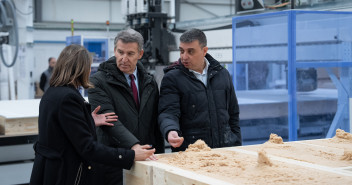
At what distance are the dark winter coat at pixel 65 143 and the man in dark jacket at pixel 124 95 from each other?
30 centimetres

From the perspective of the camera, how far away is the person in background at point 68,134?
2217 millimetres

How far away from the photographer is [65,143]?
2264 millimetres

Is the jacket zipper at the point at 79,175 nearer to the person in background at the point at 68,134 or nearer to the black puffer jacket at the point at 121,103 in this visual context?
the person in background at the point at 68,134

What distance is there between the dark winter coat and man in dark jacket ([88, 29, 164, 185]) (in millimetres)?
295

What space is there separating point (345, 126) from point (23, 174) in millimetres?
3210

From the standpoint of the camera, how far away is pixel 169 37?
6625 millimetres

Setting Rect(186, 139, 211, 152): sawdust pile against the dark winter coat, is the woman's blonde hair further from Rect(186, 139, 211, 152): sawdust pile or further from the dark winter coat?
Rect(186, 139, 211, 152): sawdust pile

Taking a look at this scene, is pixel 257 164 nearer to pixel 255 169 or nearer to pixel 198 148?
pixel 255 169

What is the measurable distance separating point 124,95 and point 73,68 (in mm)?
484

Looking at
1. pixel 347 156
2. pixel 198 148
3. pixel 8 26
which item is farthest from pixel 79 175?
pixel 8 26

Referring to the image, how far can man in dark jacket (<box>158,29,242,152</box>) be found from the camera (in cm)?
284

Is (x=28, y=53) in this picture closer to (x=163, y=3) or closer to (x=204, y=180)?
(x=163, y=3)

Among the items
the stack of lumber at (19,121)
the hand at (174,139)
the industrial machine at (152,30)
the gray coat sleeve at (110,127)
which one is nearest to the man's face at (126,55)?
the gray coat sleeve at (110,127)

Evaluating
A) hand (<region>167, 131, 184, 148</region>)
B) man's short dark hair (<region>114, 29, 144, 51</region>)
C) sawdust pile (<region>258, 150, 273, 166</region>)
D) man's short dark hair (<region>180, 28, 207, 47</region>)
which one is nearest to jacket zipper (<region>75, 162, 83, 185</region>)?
hand (<region>167, 131, 184, 148</region>)
